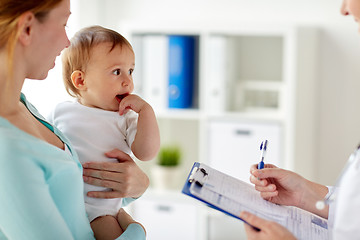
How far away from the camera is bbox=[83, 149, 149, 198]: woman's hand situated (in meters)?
1.53

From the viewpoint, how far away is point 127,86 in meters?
1.62

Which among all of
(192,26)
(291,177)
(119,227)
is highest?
(192,26)

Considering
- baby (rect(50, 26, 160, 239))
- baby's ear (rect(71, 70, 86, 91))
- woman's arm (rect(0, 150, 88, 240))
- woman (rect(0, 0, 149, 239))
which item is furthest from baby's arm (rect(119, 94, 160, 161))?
woman's arm (rect(0, 150, 88, 240))

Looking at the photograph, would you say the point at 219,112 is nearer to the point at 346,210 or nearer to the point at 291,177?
the point at 291,177

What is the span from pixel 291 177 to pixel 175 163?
6.61 feet

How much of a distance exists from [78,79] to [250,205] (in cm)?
61

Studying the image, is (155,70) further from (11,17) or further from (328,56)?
(11,17)

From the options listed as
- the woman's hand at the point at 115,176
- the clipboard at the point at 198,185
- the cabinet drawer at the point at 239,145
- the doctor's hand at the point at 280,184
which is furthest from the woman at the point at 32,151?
the cabinet drawer at the point at 239,145

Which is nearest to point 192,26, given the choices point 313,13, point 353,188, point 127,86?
point 313,13

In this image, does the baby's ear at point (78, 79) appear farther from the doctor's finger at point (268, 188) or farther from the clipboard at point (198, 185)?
the doctor's finger at point (268, 188)

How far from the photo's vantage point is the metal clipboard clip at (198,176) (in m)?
1.36

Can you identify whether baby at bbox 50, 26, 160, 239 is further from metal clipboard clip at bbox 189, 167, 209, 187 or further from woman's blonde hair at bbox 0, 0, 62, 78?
woman's blonde hair at bbox 0, 0, 62, 78

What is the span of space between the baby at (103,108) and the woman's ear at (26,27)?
37 cm

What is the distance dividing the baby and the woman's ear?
1.20 ft
